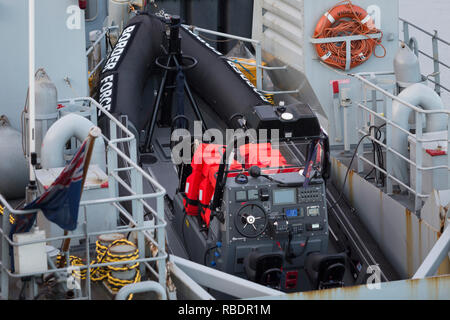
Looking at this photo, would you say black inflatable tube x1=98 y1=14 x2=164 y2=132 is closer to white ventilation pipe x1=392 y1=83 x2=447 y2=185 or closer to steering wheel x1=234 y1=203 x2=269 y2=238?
steering wheel x1=234 y1=203 x2=269 y2=238

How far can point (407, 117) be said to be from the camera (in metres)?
7.45

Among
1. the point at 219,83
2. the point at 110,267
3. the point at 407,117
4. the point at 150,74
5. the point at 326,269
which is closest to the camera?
the point at 110,267

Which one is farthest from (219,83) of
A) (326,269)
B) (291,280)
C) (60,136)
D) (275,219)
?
(326,269)

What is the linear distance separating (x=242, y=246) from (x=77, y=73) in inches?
99.2

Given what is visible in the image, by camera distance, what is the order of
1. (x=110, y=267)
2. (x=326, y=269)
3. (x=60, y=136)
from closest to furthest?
(x=110, y=267)
(x=326, y=269)
(x=60, y=136)

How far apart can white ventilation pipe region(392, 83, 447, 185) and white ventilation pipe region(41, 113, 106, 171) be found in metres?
2.87

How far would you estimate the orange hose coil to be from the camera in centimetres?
897

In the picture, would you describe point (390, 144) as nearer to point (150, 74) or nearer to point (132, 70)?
point (132, 70)

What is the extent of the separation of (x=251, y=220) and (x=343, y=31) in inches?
132

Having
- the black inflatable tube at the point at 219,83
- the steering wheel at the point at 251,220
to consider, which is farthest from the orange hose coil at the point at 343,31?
the steering wheel at the point at 251,220

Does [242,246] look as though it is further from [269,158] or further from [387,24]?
[387,24]

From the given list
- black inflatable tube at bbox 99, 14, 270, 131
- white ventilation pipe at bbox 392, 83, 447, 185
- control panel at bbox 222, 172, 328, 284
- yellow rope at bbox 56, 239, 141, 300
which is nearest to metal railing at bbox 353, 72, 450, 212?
white ventilation pipe at bbox 392, 83, 447, 185

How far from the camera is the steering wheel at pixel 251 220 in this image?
21.6ft

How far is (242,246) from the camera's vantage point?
6617 millimetres
